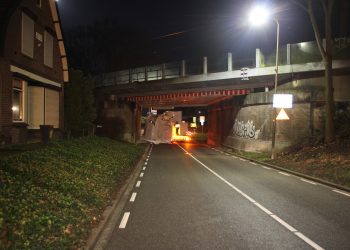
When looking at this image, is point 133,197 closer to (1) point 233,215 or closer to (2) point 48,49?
(1) point 233,215

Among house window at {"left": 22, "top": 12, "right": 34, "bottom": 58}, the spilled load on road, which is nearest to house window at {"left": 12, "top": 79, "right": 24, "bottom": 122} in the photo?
house window at {"left": 22, "top": 12, "right": 34, "bottom": 58}

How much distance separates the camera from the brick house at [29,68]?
18.0 m

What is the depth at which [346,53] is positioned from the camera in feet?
90.5

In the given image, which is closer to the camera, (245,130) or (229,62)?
(229,62)

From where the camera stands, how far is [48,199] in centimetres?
899

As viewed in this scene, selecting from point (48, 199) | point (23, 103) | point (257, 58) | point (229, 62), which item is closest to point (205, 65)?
point (229, 62)

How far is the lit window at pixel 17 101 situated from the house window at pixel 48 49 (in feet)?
12.6

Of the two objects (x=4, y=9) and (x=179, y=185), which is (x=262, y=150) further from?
(x=4, y=9)

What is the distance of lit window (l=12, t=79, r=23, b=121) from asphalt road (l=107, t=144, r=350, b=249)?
7.30 m

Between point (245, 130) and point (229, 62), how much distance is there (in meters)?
5.75

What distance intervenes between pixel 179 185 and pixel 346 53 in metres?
17.2

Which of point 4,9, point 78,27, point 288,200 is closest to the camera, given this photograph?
point 288,200

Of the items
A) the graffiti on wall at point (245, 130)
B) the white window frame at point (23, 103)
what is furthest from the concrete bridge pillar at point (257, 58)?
the white window frame at point (23, 103)

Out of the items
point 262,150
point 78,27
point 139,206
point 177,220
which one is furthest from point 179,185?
point 78,27
